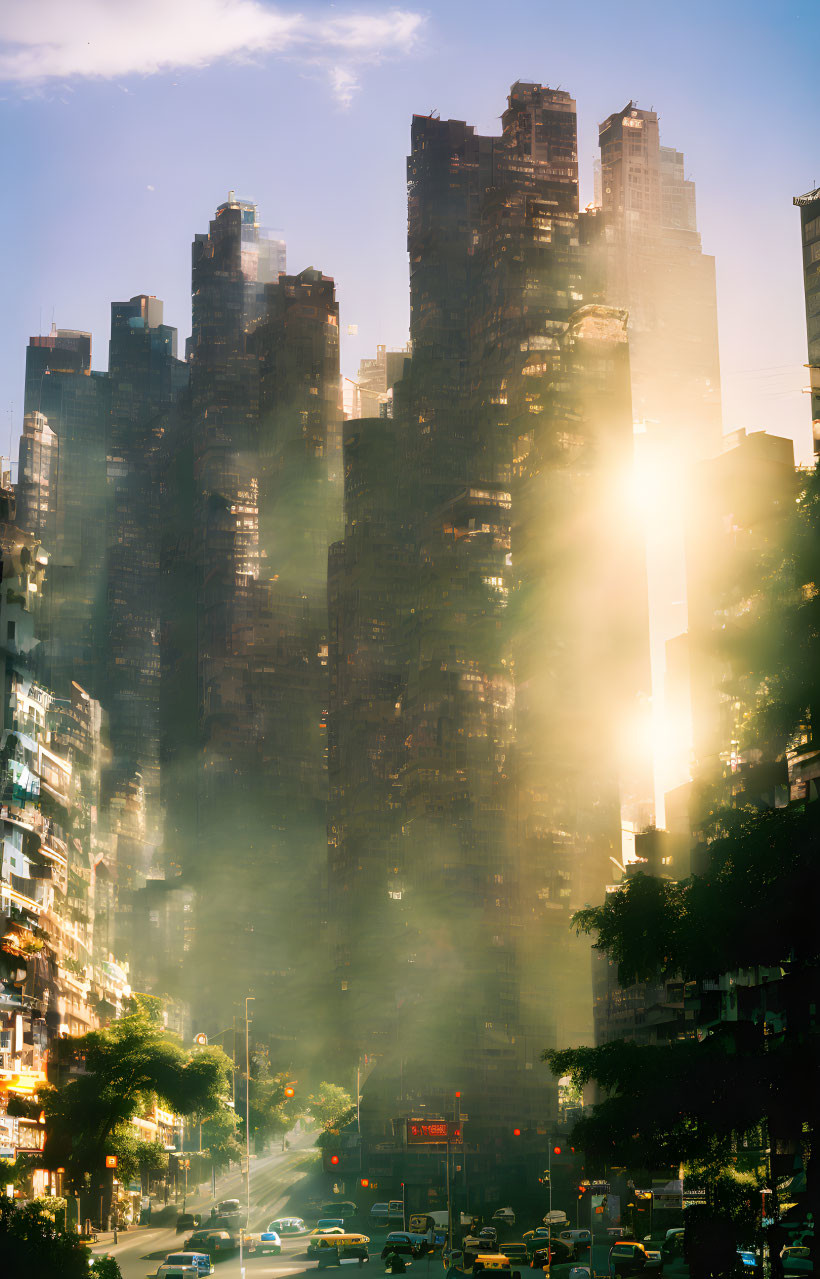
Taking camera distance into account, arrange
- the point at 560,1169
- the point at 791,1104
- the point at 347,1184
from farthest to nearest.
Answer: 1. the point at 347,1184
2. the point at 560,1169
3. the point at 791,1104

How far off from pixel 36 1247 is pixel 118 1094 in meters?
54.7

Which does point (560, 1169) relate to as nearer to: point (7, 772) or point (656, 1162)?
point (7, 772)

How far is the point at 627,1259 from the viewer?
65688mm

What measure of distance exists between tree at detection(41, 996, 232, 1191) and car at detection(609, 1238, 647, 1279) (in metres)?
32.5

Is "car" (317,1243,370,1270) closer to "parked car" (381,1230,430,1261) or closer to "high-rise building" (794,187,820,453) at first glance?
"parked car" (381,1230,430,1261)

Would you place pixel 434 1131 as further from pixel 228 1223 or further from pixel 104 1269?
pixel 104 1269

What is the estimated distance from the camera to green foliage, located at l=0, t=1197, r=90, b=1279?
120 ft

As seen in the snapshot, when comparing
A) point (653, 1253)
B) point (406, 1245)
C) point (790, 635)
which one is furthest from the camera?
point (406, 1245)

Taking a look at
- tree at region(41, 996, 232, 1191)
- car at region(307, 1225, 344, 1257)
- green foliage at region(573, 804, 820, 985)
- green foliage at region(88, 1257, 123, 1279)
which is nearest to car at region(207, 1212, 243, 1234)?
car at region(307, 1225, 344, 1257)

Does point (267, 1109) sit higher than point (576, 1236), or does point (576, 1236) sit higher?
point (267, 1109)

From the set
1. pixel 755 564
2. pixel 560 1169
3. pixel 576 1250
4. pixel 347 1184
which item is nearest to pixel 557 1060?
pixel 755 564

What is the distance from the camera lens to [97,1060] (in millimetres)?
94125

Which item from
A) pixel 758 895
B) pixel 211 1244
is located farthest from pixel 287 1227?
pixel 758 895

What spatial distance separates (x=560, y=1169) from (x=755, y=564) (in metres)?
114
